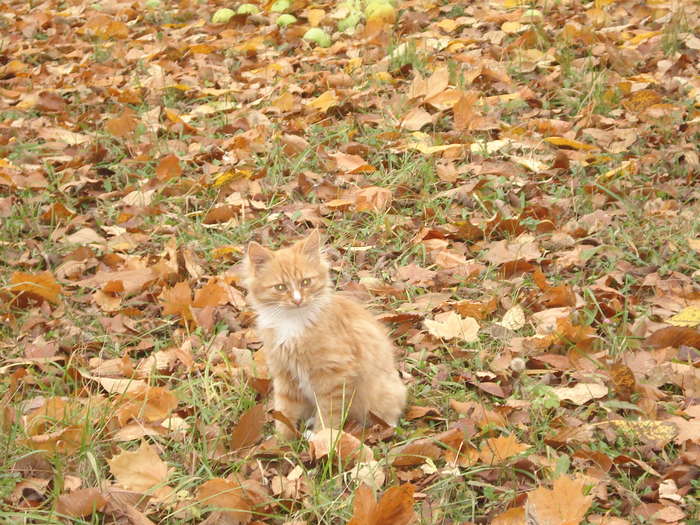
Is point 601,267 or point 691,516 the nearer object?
point 691,516

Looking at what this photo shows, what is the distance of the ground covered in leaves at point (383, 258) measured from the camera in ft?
9.90

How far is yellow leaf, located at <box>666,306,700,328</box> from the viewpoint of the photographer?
3721mm

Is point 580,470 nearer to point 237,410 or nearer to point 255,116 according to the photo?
point 237,410

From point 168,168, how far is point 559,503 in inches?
159

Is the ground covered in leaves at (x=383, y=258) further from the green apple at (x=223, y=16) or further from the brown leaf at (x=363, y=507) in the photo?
the green apple at (x=223, y=16)

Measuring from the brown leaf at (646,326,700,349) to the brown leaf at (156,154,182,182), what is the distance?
3.53 metres

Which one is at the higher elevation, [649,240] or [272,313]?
[272,313]

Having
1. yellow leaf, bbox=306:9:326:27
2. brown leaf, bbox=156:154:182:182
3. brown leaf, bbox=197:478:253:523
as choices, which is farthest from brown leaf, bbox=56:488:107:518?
yellow leaf, bbox=306:9:326:27

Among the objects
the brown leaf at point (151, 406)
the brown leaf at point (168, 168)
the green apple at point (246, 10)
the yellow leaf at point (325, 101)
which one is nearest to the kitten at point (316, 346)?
the brown leaf at point (151, 406)

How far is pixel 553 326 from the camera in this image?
3.88 metres

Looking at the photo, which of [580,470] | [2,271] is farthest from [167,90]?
[580,470]

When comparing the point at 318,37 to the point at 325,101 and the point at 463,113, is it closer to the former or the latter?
the point at 325,101

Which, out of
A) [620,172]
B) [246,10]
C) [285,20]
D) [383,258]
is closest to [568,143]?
[620,172]

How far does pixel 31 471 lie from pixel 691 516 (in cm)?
238
